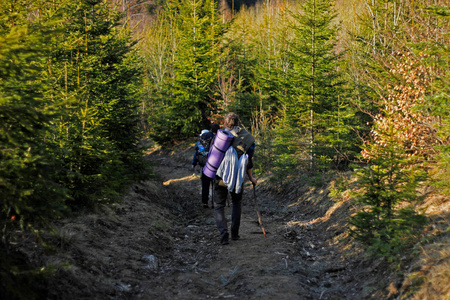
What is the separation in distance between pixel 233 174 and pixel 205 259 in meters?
1.75

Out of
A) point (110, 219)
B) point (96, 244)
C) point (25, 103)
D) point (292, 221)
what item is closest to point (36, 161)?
point (25, 103)

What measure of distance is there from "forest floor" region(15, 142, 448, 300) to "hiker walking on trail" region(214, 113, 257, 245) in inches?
18.6

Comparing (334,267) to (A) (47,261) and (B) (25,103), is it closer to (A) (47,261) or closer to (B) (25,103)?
(A) (47,261)

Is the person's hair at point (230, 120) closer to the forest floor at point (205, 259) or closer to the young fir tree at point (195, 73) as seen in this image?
the forest floor at point (205, 259)

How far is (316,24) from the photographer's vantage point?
12.5 meters

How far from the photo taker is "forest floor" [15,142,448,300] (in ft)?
16.5

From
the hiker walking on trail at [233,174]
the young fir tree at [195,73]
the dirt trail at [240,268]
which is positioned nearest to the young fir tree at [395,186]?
the dirt trail at [240,268]

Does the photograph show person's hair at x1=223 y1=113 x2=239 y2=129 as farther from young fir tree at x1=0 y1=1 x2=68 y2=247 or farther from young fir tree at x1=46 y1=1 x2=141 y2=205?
young fir tree at x1=0 y1=1 x2=68 y2=247

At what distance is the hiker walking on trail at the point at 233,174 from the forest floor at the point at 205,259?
1.55 ft

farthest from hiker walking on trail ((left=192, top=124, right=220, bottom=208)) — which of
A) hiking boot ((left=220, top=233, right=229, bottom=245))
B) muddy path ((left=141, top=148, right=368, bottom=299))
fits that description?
hiking boot ((left=220, top=233, right=229, bottom=245))

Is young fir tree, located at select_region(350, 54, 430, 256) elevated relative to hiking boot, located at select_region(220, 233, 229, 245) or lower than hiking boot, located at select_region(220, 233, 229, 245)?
elevated

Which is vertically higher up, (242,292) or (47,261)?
(47,261)

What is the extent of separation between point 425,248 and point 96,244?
5.25 meters

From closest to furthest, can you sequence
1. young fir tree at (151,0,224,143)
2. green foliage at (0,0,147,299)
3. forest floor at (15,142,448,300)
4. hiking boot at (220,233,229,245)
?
green foliage at (0,0,147,299) → forest floor at (15,142,448,300) → hiking boot at (220,233,229,245) → young fir tree at (151,0,224,143)
